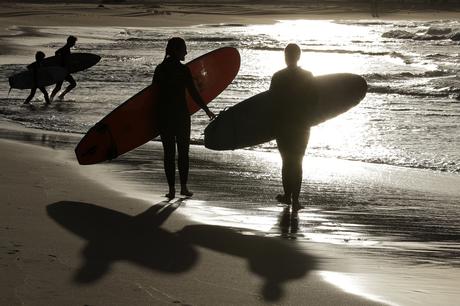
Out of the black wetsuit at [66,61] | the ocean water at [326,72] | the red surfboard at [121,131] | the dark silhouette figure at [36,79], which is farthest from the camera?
the black wetsuit at [66,61]

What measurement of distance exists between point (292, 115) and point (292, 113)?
0.06 feet

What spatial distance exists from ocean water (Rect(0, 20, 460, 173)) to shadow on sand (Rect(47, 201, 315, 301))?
4.58m

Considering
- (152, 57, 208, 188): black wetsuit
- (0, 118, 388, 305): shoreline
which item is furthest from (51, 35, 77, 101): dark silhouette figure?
(152, 57, 208, 188): black wetsuit

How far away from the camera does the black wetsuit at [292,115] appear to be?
9.03 m

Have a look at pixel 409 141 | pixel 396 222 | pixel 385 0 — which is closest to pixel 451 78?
pixel 409 141

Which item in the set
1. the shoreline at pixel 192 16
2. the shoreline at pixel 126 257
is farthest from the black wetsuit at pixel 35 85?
the shoreline at pixel 192 16

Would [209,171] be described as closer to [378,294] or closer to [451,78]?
[378,294]

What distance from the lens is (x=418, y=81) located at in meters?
25.2

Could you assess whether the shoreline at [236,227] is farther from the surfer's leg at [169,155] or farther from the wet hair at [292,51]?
the wet hair at [292,51]

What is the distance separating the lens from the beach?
6016mm

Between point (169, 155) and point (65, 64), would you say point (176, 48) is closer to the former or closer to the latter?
point (169, 155)

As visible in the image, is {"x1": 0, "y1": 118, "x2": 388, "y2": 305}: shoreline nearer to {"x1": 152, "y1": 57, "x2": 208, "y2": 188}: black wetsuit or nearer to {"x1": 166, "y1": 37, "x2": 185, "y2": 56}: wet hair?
{"x1": 152, "y1": 57, "x2": 208, "y2": 188}: black wetsuit

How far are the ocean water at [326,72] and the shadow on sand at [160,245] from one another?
4.58 m

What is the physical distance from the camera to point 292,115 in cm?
907
